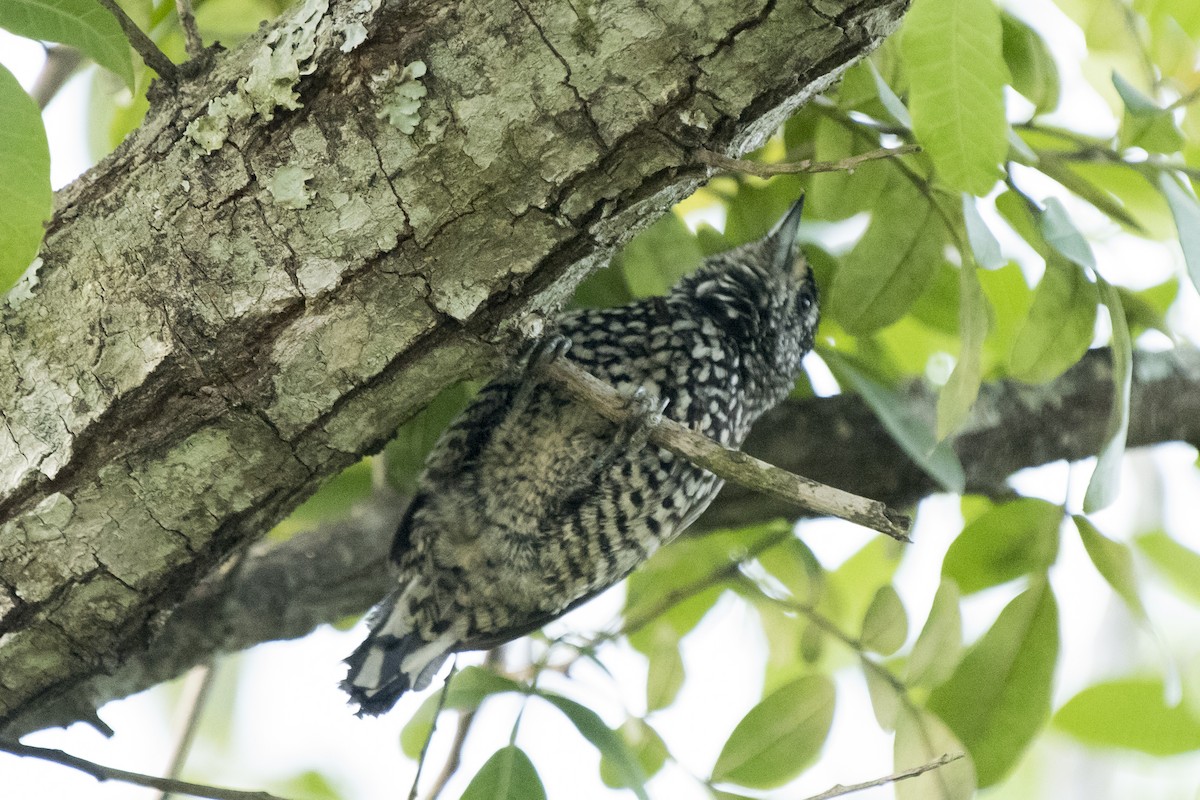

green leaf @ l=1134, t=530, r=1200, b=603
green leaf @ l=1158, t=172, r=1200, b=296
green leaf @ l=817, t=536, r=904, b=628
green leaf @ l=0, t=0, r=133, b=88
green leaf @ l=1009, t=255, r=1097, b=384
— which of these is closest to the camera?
green leaf @ l=0, t=0, r=133, b=88

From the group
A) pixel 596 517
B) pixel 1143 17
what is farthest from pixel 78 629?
pixel 1143 17

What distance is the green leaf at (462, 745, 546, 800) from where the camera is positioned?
1.57 metres

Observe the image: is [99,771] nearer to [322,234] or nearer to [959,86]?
[322,234]

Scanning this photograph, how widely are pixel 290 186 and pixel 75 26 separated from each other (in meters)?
0.40

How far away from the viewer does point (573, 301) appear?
2328 mm

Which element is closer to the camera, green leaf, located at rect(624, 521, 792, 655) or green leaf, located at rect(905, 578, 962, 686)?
green leaf, located at rect(905, 578, 962, 686)

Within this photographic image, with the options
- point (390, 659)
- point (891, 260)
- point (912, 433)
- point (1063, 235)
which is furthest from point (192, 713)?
point (1063, 235)

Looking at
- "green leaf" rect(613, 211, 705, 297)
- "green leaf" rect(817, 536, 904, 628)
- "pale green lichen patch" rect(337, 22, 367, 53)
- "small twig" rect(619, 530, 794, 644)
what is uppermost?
"green leaf" rect(613, 211, 705, 297)

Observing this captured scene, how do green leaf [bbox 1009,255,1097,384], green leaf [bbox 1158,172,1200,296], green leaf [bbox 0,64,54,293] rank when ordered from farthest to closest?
green leaf [bbox 1009,255,1097,384], green leaf [bbox 1158,172,1200,296], green leaf [bbox 0,64,54,293]

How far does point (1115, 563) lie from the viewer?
180cm

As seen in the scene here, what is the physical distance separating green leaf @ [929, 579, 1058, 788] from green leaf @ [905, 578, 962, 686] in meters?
0.04

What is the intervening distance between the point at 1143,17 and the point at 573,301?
116 centimetres

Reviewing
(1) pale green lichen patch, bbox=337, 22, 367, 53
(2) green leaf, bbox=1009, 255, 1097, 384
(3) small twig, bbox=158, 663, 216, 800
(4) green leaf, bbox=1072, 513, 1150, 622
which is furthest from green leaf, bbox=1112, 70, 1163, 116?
(3) small twig, bbox=158, 663, 216, 800

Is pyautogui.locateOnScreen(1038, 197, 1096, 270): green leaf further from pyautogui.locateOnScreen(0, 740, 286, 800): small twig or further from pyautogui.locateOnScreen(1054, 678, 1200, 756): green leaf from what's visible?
pyautogui.locateOnScreen(0, 740, 286, 800): small twig
